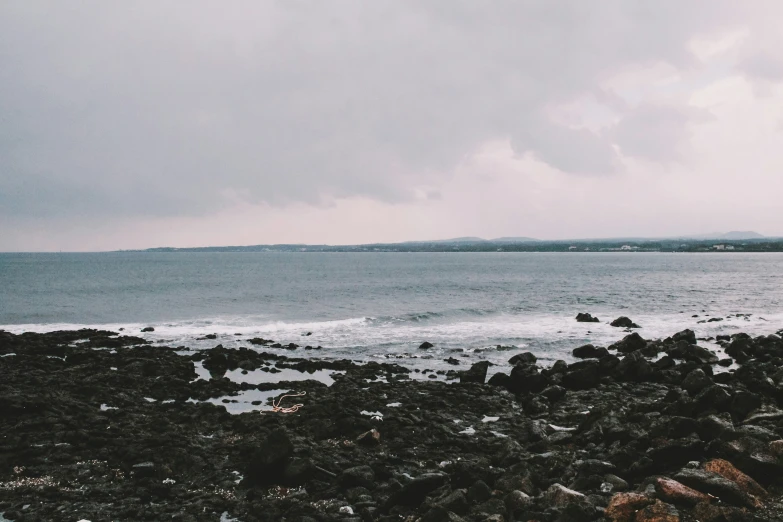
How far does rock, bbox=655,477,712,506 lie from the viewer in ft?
26.9

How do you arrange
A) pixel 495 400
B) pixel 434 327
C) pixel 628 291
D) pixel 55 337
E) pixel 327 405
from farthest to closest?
pixel 628 291 → pixel 434 327 → pixel 55 337 → pixel 495 400 → pixel 327 405

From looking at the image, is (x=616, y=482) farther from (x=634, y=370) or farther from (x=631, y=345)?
(x=631, y=345)

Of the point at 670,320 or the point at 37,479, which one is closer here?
the point at 37,479

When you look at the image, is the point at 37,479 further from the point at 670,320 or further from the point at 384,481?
the point at 670,320

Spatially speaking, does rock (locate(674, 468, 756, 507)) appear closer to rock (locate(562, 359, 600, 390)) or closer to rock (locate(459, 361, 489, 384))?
rock (locate(562, 359, 600, 390))

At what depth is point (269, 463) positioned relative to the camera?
11.3m

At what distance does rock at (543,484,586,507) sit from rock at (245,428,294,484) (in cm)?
567

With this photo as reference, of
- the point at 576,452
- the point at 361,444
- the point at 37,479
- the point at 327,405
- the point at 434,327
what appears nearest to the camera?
the point at 37,479

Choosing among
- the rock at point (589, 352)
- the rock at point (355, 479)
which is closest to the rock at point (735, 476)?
the rock at point (355, 479)

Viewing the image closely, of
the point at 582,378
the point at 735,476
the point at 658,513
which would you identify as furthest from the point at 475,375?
the point at 658,513

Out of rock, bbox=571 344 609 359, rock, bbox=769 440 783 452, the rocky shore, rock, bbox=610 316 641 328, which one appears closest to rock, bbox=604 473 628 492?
the rocky shore

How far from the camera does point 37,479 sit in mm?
11602

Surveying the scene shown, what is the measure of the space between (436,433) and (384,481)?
12.0ft

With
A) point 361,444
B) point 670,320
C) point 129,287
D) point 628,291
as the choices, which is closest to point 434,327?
point 670,320
